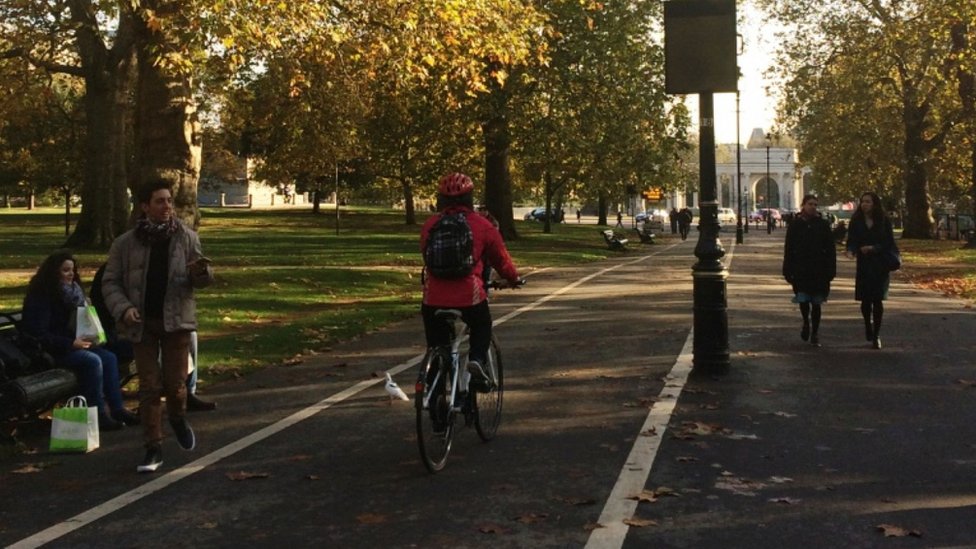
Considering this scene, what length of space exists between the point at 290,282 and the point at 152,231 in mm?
16364

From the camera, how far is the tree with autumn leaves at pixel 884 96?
3759 centimetres

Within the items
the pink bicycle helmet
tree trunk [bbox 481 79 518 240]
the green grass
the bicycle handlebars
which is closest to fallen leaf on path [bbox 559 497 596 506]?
the bicycle handlebars

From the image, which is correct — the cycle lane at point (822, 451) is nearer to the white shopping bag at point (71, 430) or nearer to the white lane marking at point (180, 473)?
the white lane marking at point (180, 473)

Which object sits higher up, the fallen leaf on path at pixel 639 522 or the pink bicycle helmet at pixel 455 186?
the pink bicycle helmet at pixel 455 186

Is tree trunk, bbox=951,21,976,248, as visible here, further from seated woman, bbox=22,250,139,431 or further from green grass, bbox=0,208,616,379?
seated woman, bbox=22,250,139,431

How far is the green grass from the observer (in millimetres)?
14062

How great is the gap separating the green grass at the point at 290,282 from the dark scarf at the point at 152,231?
4.58m

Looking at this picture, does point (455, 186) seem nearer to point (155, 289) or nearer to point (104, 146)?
point (155, 289)

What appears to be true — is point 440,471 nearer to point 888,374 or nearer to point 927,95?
point 888,374

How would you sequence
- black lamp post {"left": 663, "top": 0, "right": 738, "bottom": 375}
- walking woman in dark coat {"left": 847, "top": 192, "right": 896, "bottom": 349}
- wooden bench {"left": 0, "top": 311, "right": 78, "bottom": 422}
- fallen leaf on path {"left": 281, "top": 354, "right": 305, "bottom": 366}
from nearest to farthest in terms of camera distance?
wooden bench {"left": 0, "top": 311, "right": 78, "bottom": 422} < black lamp post {"left": 663, "top": 0, "right": 738, "bottom": 375} < fallen leaf on path {"left": 281, "top": 354, "right": 305, "bottom": 366} < walking woman in dark coat {"left": 847, "top": 192, "right": 896, "bottom": 349}

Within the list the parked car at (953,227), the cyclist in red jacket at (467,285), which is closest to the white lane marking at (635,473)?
the cyclist in red jacket at (467,285)

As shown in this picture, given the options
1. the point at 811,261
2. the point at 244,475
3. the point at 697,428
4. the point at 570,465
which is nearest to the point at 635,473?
the point at 570,465

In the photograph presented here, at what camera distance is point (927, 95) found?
4556 cm

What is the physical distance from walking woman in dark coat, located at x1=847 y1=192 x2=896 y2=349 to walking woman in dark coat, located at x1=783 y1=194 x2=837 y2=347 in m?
0.32
